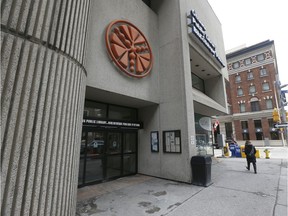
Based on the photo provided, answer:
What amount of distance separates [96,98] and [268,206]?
711cm

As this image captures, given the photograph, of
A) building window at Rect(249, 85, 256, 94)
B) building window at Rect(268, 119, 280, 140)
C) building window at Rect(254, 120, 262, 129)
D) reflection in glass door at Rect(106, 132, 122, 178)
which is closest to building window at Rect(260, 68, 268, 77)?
building window at Rect(249, 85, 256, 94)

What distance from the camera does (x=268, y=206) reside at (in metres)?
4.49

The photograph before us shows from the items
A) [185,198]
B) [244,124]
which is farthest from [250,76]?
[185,198]

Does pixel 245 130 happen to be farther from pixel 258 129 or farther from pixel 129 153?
pixel 129 153

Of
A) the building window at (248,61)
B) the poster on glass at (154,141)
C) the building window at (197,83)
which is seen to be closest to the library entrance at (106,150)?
the poster on glass at (154,141)

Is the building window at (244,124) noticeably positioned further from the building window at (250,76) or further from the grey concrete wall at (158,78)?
the grey concrete wall at (158,78)

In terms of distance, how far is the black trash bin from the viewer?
6.54 m

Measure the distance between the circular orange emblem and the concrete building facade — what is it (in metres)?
0.05

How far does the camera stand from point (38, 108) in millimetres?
2348

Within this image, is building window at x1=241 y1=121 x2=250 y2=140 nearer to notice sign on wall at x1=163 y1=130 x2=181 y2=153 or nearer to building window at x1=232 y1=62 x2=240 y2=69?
building window at x1=232 y1=62 x2=240 y2=69

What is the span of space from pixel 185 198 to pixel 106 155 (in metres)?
3.97

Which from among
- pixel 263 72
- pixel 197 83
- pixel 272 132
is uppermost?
pixel 263 72

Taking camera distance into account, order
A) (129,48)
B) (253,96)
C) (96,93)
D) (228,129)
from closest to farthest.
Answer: (96,93) → (129,48) → (253,96) → (228,129)

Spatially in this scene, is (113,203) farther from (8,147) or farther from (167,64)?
(167,64)
